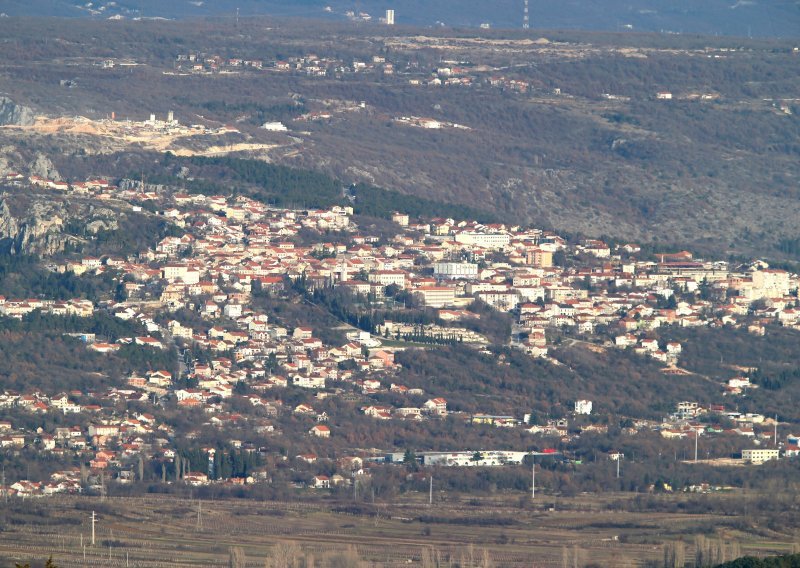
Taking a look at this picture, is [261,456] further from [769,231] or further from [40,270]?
[769,231]

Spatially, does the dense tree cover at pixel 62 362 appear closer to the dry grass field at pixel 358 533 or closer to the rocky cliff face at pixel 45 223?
the rocky cliff face at pixel 45 223

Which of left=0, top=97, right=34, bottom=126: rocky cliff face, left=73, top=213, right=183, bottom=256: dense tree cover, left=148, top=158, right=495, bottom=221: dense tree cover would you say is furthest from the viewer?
left=0, top=97, right=34, bottom=126: rocky cliff face

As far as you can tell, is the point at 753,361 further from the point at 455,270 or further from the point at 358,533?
the point at 358,533

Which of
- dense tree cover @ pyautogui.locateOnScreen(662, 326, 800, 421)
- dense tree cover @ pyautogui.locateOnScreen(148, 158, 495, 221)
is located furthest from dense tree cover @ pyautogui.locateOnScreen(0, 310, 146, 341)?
dense tree cover @ pyautogui.locateOnScreen(148, 158, 495, 221)

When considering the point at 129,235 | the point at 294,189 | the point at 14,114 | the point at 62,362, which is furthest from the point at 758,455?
the point at 14,114

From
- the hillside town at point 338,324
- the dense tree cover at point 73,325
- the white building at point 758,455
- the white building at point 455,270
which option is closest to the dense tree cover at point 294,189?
the hillside town at point 338,324

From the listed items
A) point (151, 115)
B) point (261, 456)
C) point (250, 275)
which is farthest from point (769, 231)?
point (261, 456)

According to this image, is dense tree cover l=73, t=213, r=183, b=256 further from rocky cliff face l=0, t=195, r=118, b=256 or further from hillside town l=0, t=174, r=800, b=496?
hillside town l=0, t=174, r=800, b=496
